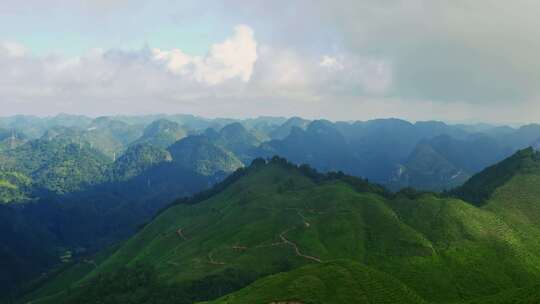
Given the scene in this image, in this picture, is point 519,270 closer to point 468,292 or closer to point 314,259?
point 468,292

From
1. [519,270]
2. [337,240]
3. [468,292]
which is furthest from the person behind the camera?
[337,240]

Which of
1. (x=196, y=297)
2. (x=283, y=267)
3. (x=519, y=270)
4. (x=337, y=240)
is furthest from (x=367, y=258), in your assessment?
(x=196, y=297)

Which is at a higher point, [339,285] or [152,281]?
[339,285]

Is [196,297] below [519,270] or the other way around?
below

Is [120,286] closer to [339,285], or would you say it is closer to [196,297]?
[196,297]

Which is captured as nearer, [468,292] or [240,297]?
[240,297]

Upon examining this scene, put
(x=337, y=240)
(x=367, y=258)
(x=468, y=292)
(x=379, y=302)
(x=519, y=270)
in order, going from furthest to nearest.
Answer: (x=337, y=240) < (x=367, y=258) < (x=519, y=270) < (x=468, y=292) < (x=379, y=302)

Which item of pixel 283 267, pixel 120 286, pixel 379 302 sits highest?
pixel 379 302

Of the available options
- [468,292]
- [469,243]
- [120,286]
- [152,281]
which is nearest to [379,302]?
[468,292]

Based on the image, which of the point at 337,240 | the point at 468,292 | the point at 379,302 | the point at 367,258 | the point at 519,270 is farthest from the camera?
the point at 337,240
